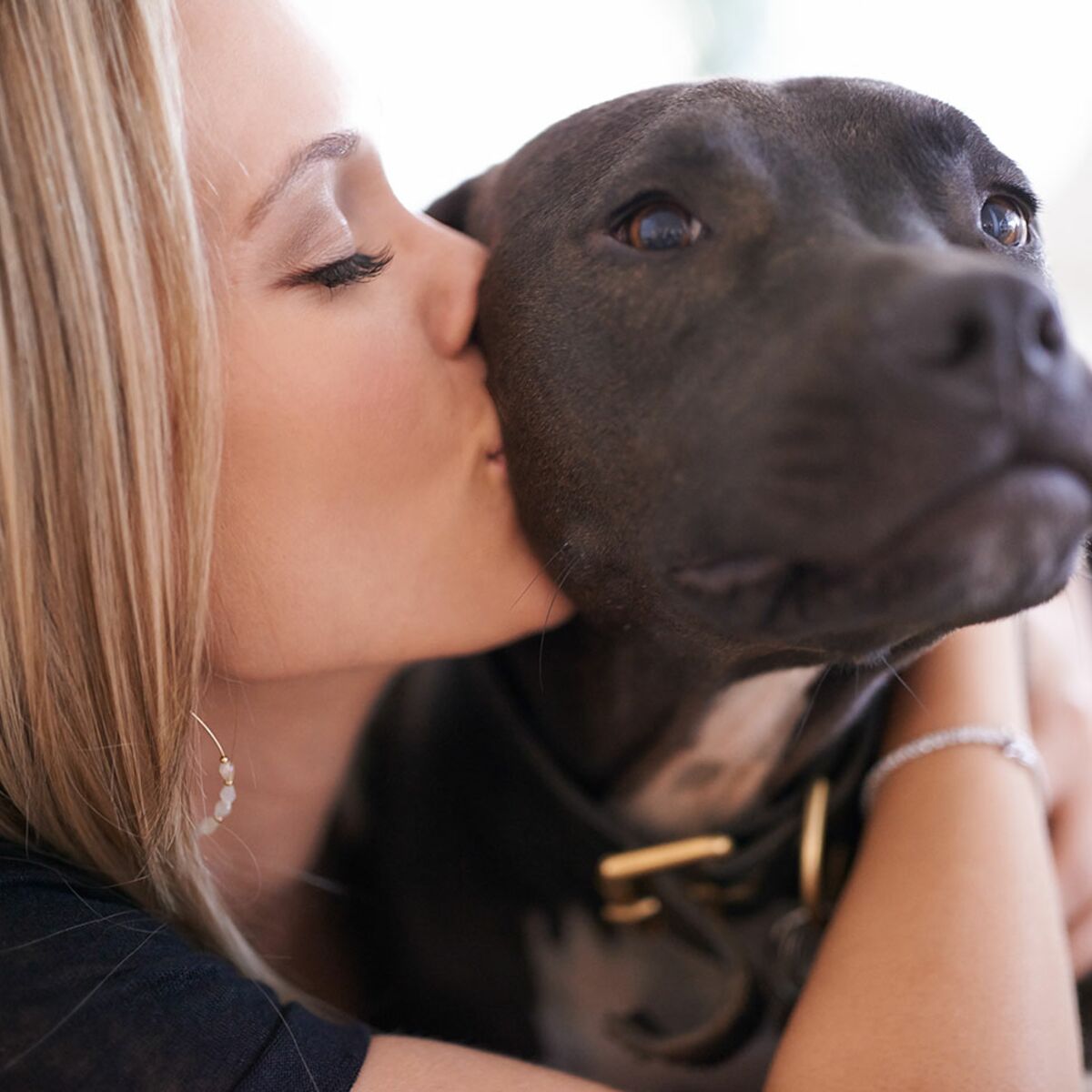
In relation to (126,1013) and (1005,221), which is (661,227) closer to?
(1005,221)

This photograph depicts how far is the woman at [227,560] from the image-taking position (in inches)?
39.0

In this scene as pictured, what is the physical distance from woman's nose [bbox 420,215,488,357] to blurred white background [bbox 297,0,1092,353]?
1.54m

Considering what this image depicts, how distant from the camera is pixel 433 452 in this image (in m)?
1.21

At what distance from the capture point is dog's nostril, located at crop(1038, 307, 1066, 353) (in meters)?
0.81

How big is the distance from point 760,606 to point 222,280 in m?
0.58

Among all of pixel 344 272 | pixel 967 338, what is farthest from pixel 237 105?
pixel 967 338

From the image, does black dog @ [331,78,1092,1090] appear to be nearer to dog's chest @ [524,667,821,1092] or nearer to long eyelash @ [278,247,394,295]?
dog's chest @ [524,667,821,1092]

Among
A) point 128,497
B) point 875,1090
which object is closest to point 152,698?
point 128,497

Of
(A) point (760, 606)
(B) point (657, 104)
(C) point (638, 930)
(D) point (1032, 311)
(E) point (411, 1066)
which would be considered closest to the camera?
(D) point (1032, 311)

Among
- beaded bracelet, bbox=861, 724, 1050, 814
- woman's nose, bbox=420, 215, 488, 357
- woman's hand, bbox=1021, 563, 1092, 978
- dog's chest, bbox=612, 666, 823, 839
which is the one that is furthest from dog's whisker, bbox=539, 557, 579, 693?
woman's hand, bbox=1021, 563, 1092, 978

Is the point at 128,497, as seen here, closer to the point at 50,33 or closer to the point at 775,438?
the point at 50,33

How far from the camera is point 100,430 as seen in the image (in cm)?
103

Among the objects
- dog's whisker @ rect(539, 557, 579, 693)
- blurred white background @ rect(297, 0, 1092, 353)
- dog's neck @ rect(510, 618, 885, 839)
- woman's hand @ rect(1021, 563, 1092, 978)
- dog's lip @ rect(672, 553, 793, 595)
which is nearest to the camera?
dog's lip @ rect(672, 553, 793, 595)

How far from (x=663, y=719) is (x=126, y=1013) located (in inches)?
25.7
